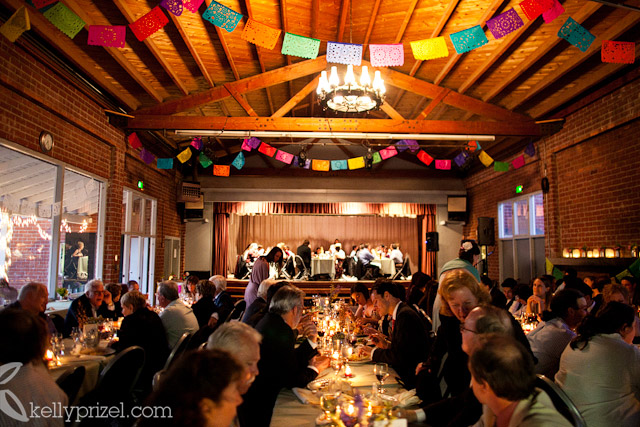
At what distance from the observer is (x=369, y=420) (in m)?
1.96

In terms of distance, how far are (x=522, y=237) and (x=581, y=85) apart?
379 cm

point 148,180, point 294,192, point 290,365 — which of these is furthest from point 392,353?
point 294,192

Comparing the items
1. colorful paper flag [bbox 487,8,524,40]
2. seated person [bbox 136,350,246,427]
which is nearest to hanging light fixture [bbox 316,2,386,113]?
colorful paper flag [bbox 487,8,524,40]

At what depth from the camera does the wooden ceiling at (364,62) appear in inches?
221

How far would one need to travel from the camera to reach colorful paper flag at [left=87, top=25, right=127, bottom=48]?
471 cm

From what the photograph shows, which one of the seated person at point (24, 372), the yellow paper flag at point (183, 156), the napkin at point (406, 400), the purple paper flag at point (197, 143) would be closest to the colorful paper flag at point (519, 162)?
the purple paper flag at point (197, 143)

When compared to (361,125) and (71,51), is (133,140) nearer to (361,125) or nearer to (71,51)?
(71,51)

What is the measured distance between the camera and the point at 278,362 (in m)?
2.64

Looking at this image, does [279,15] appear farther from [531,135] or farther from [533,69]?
[531,135]

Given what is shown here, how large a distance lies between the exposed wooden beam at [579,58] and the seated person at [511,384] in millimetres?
5044

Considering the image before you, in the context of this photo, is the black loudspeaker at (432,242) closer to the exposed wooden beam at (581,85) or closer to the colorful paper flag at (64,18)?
the exposed wooden beam at (581,85)

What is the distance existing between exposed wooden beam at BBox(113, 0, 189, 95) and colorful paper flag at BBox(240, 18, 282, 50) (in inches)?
53.3

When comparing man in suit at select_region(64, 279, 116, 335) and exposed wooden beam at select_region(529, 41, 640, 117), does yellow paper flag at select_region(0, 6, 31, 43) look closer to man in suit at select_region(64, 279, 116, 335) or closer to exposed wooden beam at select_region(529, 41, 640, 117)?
man in suit at select_region(64, 279, 116, 335)

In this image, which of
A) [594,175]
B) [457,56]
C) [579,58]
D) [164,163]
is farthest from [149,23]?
[594,175]
